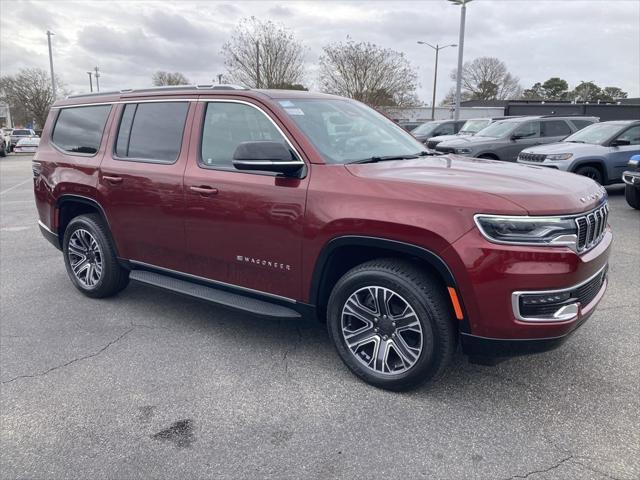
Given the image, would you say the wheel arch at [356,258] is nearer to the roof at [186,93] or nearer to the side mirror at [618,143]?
the roof at [186,93]

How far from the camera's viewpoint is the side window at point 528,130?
12926 mm

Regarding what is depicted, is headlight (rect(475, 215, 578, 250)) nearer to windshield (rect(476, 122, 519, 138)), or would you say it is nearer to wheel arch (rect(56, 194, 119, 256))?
wheel arch (rect(56, 194, 119, 256))

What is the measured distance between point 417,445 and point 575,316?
1115 mm

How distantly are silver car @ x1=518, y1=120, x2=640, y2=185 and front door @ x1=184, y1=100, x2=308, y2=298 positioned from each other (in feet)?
27.7

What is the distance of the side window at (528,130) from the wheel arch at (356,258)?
10844 millimetres

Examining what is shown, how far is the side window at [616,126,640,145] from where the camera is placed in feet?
35.4

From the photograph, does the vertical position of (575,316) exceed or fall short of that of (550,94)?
it falls short

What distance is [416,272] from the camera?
3072 millimetres

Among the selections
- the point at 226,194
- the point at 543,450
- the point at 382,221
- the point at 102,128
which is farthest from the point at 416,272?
→ the point at 102,128

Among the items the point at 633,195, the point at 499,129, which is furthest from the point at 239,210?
the point at 499,129

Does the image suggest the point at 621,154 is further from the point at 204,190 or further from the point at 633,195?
the point at 204,190

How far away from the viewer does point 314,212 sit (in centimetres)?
327

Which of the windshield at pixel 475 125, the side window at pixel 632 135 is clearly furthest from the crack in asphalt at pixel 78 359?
the windshield at pixel 475 125

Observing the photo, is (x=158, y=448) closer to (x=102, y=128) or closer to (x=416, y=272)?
(x=416, y=272)
